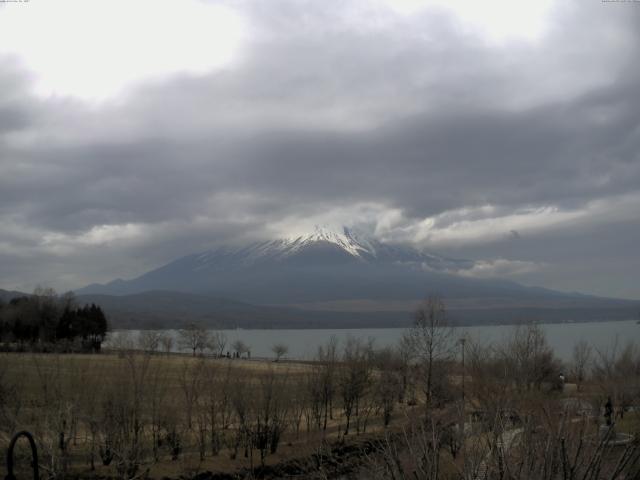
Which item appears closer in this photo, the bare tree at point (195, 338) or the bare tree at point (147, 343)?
the bare tree at point (147, 343)

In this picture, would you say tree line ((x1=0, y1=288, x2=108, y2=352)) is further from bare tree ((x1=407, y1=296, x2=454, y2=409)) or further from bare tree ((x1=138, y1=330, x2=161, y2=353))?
bare tree ((x1=407, y1=296, x2=454, y2=409))

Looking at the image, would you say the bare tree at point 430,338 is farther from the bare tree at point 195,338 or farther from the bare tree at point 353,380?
the bare tree at point 195,338

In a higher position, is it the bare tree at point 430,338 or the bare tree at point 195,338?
the bare tree at point 430,338

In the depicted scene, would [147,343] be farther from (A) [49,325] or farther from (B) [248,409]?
(A) [49,325]

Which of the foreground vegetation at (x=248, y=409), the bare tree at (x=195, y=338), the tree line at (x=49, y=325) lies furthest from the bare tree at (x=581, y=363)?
the bare tree at (x=195, y=338)

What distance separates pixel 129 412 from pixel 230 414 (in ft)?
25.7

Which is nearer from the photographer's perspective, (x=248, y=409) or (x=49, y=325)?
(x=248, y=409)

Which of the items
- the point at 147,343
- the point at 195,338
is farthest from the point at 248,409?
the point at 195,338

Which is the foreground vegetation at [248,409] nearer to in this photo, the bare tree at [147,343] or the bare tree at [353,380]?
the bare tree at [353,380]

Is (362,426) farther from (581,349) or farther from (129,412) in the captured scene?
(581,349)

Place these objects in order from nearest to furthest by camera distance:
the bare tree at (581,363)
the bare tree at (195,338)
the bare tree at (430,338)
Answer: the bare tree at (430,338) < the bare tree at (581,363) < the bare tree at (195,338)

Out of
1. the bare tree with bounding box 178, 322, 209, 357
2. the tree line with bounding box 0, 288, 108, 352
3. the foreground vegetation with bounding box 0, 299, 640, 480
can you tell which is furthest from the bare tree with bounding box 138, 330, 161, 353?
the bare tree with bounding box 178, 322, 209, 357

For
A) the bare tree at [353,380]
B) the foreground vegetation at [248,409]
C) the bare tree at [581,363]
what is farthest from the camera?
the bare tree at [581,363]

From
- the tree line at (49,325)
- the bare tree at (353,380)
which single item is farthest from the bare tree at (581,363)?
the tree line at (49,325)
